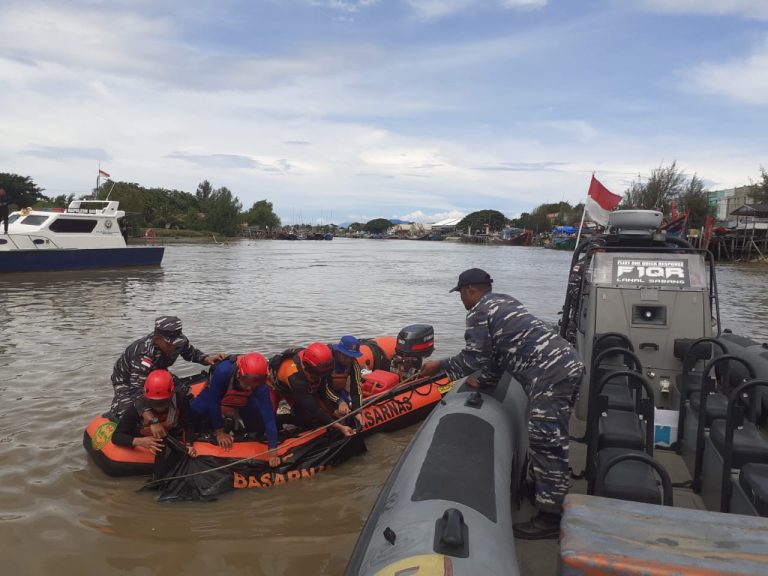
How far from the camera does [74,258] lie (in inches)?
862

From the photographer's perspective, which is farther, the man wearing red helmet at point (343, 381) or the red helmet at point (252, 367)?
the man wearing red helmet at point (343, 381)

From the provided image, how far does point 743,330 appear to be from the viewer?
42.8 ft

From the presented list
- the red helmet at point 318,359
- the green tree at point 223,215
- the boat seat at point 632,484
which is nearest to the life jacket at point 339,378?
the red helmet at point 318,359

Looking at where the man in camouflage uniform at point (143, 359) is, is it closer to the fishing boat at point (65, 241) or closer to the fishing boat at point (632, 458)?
the fishing boat at point (632, 458)

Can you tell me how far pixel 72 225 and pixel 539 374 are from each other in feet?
75.7

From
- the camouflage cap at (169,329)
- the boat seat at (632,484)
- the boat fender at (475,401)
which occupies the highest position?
the camouflage cap at (169,329)

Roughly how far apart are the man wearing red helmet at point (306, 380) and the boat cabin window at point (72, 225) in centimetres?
2039

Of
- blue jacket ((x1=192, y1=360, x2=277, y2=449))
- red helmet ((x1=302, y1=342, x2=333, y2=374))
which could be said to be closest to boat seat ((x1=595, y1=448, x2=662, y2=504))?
red helmet ((x1=302, y1=342, x2=333, y2=374))

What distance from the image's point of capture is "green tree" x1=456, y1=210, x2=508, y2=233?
137m

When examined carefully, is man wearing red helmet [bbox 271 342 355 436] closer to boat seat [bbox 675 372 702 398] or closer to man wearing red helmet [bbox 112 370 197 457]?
man wearing red helmet [bbox 112 370 197 457]

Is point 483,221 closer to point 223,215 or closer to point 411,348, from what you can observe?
point 223,215

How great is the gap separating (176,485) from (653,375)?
405 cm

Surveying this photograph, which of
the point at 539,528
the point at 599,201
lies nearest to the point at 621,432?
the point at 539,528

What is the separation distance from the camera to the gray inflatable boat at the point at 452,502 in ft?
7.77
